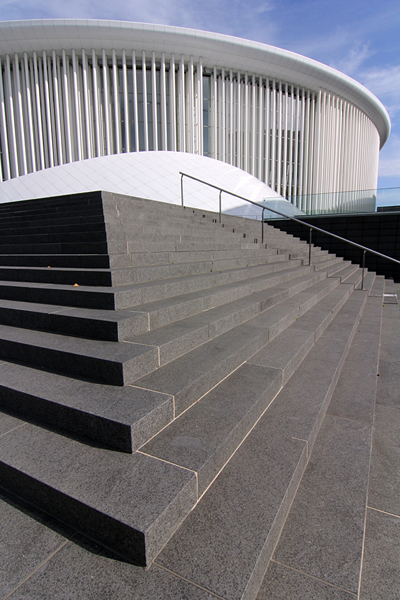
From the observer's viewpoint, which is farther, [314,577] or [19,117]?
[19,117]

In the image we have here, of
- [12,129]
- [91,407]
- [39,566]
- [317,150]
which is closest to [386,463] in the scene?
[91,407]

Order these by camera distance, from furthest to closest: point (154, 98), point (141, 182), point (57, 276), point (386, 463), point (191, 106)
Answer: point (191, 106), point (154, 98), point (141, 182), point (57, 276), point (386, 463)

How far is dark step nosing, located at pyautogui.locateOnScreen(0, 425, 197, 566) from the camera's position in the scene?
1.47 m

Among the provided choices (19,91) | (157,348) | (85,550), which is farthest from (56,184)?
(85,550)

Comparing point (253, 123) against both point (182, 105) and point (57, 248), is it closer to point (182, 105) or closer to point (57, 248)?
point (182, 105)

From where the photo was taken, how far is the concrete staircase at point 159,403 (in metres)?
1.55

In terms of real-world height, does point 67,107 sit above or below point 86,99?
below

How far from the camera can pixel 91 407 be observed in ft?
6.72

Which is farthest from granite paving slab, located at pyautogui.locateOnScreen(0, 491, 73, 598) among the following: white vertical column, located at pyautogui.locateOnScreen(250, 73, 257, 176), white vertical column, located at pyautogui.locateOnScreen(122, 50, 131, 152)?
white vertical column, located at pyautogui.locateOnScreen(250, 73, 257, 176)

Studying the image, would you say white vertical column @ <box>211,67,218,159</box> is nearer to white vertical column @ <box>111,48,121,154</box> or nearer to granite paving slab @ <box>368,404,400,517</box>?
white vertical column @ <box>111,48,121,154</box>

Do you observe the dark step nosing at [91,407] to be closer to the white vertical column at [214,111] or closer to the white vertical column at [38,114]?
the white vertical column at [38,114]

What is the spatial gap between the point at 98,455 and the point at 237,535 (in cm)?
83

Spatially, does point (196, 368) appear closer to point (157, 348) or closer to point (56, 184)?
point (157, 348)

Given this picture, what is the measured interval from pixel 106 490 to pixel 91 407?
54 centimetres
